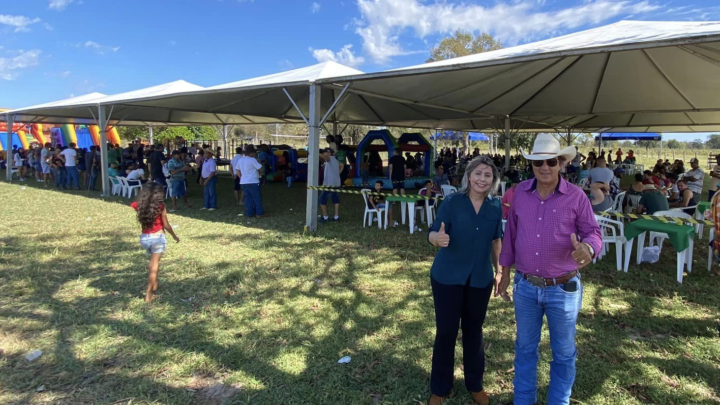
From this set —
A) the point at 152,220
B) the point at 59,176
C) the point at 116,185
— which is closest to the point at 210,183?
the point at 116,185

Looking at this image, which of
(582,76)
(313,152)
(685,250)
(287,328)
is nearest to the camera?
(287,328)

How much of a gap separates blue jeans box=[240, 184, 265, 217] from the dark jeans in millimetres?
7173

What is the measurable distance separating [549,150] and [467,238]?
67 centimetres

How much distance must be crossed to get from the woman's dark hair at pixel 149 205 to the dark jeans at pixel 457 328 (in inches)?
124

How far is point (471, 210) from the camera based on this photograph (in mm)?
2418

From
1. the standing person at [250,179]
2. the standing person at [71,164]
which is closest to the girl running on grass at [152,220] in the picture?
the standing person at [250,179]

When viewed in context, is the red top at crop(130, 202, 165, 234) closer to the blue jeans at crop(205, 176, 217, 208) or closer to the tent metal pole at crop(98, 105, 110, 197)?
the blue jeans at crop(205, 176, 217, 208)

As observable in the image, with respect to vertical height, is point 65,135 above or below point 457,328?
above

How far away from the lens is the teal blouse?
2.41 metres

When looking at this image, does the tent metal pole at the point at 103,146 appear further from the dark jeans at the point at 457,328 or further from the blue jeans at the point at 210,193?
the dark jeans at the point at 457,328

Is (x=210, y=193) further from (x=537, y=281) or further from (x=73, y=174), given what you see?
(x=537, y=281)

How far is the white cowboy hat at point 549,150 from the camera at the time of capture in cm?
221

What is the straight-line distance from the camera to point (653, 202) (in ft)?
21.4

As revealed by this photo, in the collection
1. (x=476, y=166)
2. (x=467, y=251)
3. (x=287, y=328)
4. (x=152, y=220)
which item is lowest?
(x=287, y=328)
